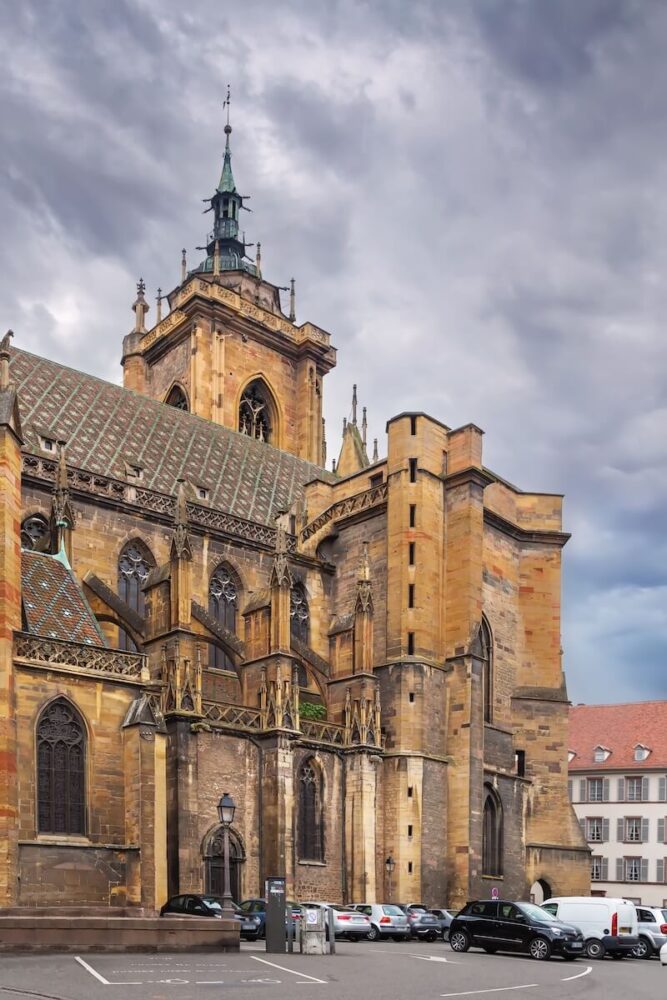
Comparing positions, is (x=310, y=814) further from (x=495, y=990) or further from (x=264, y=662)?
(x=495, y=990)

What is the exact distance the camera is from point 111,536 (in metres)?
37.9

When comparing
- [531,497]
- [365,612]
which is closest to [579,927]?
[365,612]

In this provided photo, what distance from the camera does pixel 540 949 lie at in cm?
2402

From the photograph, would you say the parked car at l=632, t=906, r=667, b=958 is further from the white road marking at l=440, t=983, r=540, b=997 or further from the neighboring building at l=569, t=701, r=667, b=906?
the neighboring building at l=569, t=701, r=667, b=906

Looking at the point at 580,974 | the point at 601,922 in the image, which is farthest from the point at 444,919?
the point at 580,974

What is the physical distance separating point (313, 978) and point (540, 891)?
30048 mm

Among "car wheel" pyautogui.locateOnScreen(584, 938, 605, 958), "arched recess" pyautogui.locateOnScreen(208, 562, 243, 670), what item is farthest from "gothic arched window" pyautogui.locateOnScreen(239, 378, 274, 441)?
"car wheel" pyautogui.locateOnScreen(584, 938, 605, 958)

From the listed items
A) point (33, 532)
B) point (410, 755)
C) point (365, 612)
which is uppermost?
point (33, 532)

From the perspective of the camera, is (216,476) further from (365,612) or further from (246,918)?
(246,918)

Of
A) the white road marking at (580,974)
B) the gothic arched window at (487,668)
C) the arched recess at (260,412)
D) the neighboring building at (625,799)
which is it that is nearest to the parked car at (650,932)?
the white road marking at (580,974)

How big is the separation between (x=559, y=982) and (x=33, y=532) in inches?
871

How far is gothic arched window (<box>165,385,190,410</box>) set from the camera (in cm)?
5869

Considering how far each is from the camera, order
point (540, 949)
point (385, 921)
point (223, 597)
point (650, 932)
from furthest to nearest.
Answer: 1. point (223, 597)
2. point (385, 921)
3. point (650, 932)
4. point (540, 949)

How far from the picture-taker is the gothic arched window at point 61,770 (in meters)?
25.8
